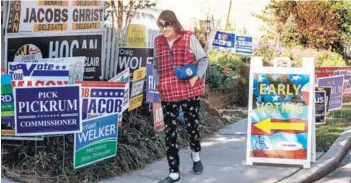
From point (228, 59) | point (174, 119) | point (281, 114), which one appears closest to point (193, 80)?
point (174, 119)

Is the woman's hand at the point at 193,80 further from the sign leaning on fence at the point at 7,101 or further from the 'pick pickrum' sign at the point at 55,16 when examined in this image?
the 'pick pickrum' sign at the point at 55,16

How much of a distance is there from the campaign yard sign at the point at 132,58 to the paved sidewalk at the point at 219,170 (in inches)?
54.2

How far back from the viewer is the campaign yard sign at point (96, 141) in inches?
240

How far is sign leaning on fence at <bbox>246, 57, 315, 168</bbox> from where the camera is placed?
7211 millimetres

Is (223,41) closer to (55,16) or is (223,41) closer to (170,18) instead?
(55,16)

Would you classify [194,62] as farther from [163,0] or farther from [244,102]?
[163,0]

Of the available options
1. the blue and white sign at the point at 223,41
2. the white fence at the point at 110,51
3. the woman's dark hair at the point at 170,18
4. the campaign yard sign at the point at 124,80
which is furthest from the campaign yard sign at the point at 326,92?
the woman's dark hair at the point at 170,18

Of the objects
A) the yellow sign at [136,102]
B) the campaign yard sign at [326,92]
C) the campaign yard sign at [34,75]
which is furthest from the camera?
the campaign yard sign at [326,92]

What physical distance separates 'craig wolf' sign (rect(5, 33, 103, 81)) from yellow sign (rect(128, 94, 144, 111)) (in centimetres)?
66

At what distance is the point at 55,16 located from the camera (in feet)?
24.2

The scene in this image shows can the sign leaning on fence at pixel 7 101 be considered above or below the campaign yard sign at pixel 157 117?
above

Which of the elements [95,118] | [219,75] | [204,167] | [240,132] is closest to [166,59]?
[95,118]

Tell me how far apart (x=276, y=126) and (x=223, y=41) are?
4519mm

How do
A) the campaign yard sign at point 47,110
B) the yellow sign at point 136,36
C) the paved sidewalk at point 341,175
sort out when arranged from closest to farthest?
the campaign yard sign at point 47,110 < the paved sidewalk at point 341,175 < the yellow sign at point 136,36
